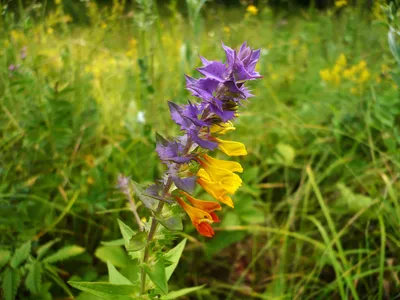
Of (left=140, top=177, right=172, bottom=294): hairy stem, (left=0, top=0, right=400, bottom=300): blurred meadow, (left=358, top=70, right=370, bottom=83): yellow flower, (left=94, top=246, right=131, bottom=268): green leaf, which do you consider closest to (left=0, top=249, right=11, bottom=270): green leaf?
(left=0, top=0, right=400, bottom=300): blurred meadow

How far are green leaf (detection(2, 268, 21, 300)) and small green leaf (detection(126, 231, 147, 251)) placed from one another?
0.42 m

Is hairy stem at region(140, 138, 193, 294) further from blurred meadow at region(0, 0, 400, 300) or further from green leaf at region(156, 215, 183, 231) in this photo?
blurred meadow at region(0, 0, 400, 300)

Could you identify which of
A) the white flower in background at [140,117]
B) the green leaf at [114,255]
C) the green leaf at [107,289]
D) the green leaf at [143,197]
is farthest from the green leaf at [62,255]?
the white flower in background at [140,117]

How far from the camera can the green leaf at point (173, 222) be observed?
727 millimetres

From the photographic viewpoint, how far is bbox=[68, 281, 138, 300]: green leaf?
0.73 m

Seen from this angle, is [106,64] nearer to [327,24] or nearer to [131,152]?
[131,152]

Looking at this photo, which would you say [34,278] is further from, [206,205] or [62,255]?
[206,205]

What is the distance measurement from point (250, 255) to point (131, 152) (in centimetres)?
69

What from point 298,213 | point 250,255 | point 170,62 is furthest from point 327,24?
point 250,255

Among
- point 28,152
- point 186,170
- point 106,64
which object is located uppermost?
point 186,170

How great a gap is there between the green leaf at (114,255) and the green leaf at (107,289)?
17.7 inches

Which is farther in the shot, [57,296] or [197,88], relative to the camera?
A: [57,296]

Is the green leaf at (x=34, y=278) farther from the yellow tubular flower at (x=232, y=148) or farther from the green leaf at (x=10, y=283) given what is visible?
the yellow tubular flower at (x=232, y=148)

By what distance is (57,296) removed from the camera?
1238 mm
